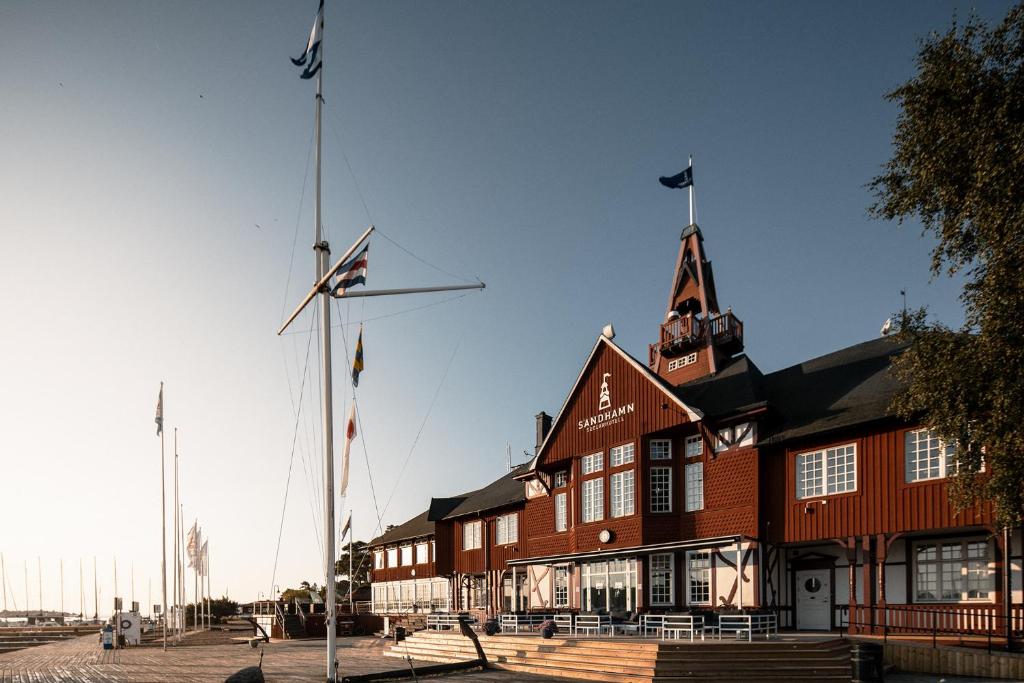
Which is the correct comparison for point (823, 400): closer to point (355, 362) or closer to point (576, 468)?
point (576, 468)

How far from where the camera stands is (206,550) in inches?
2422

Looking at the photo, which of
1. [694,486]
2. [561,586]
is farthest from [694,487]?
[561,586]

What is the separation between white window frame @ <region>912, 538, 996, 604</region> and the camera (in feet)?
68.0

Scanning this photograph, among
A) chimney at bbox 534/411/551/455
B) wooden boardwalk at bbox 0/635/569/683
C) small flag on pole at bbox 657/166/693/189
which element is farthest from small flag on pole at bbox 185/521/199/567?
small flag on pole at bbox 657/166/693/189

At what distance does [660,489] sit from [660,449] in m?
1.50

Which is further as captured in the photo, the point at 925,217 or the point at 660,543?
the point at 660,543

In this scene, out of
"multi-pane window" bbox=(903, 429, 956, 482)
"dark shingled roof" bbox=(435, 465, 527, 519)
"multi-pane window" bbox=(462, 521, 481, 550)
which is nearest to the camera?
"multi-pane window" bbox=(903, 429, 956, 482)

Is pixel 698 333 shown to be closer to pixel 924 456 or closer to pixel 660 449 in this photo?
pixel 660 449

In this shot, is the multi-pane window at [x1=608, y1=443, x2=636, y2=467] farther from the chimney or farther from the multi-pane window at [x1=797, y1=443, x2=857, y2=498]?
the chimney

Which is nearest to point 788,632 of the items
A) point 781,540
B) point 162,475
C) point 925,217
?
point 781,540

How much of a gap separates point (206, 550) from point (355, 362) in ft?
157

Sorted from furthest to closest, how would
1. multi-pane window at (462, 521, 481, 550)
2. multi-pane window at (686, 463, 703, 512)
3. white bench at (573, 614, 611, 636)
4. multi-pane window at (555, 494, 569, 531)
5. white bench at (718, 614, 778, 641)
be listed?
multi-pane window at (462, 521, 481, 550) < multi-pane window at (555, 494, 569, 531) < multi-pane window at (686, 463, 703, 512) < white bench at (573, 614, 611, 636) < white bench at (718, 614, 778, 641)

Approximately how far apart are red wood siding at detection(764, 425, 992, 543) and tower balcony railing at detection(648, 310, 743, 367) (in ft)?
25.8

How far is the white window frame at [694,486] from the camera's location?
28.1 metres
